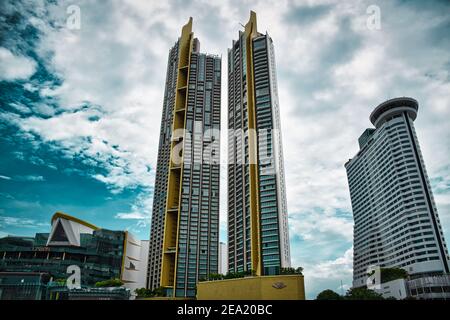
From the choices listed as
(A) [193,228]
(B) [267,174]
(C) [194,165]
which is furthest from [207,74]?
(A) [193,228]

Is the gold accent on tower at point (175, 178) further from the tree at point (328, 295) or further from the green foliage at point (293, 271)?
the tree at point (328, 295)

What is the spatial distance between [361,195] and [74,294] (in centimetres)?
11069

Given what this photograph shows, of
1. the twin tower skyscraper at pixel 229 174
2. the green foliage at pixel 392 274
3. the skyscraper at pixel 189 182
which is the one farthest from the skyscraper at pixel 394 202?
the skyscraper at pixel 189 182

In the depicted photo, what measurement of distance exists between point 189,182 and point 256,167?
793 inches

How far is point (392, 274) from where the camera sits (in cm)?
7725

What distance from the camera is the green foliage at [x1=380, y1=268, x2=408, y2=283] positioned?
75.2 m

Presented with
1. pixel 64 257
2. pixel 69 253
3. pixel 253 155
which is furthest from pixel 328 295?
pixel 64 257

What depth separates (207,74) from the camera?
97188 mm

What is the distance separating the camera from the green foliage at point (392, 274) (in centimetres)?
7522

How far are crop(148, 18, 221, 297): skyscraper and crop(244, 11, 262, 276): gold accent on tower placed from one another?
1497cm

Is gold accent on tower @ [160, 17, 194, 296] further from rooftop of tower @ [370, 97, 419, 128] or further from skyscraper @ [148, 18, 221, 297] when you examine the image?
rooftop of tower @ [370, 97, 419, 128]

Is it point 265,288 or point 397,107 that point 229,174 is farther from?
point 397,107

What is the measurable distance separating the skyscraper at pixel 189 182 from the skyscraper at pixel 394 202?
6024 cm
